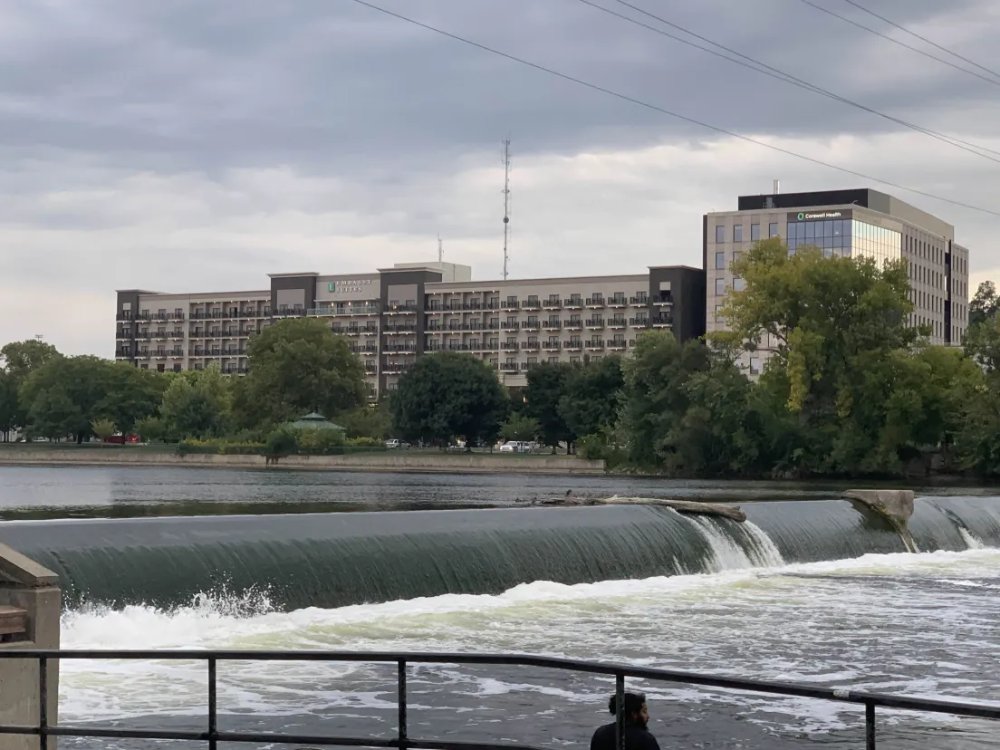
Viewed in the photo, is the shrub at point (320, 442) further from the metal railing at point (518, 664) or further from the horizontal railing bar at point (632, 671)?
the horizontal railing bar at point (632, 671)

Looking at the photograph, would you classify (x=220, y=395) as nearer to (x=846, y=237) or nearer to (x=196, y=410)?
(x=196, y=410)

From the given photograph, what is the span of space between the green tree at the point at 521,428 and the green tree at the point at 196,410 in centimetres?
3338

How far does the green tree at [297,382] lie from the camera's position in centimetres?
16425

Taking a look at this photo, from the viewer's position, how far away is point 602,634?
2348 cm

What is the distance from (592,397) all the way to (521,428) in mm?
10482

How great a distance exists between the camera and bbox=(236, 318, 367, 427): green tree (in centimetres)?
16425

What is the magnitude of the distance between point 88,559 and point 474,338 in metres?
176

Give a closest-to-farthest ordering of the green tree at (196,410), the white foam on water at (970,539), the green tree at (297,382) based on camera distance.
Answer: the white foam on water at (970,539)
the green tree at (297,382)
the green tree at (196,410)

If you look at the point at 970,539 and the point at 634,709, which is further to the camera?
the point at 970,539

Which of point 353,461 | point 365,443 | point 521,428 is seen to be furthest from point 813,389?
point 365,443

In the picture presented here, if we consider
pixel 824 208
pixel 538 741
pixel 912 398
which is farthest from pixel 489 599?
pixel 824 208

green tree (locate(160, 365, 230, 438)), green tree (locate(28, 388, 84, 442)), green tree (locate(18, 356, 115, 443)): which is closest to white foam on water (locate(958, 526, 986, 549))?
green tree (locate(160, 365, 230, 438))

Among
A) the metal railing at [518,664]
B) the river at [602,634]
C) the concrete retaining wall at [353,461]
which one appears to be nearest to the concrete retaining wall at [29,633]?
the metal railing at [518,664]

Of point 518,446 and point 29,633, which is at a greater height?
point 29,633
